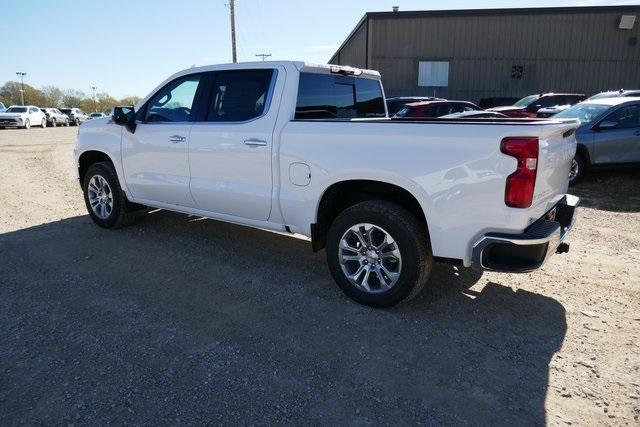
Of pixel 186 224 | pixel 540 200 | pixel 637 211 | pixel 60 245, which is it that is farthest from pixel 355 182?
pixel 637 211

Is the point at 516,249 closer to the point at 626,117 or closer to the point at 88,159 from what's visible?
the point at 88,159

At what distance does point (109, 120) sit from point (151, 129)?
841mm

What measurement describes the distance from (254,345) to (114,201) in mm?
3426

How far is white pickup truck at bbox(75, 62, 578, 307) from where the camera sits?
10.4 ft

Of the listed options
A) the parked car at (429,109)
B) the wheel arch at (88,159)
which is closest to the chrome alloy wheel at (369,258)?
the wheel arch at (88,159)

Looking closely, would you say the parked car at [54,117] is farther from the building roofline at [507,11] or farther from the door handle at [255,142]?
the door handle at [255,142]

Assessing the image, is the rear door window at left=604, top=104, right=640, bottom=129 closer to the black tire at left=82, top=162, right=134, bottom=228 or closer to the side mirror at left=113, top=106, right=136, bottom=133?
the side mirror at left=113, top=106, right=136, bottom=133

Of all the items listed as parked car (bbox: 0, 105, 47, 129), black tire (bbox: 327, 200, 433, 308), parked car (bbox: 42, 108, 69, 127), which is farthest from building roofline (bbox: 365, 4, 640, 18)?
parked car (bbox: 42, 108, 69, 127)

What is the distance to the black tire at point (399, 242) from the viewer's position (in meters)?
3.55

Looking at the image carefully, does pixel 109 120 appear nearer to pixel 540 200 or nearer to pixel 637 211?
pixel 540 200

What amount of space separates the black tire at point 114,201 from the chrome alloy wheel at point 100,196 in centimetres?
3

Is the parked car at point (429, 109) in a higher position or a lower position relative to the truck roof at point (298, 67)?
lower

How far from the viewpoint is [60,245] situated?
5.39 meters

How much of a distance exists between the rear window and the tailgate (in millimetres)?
2054
